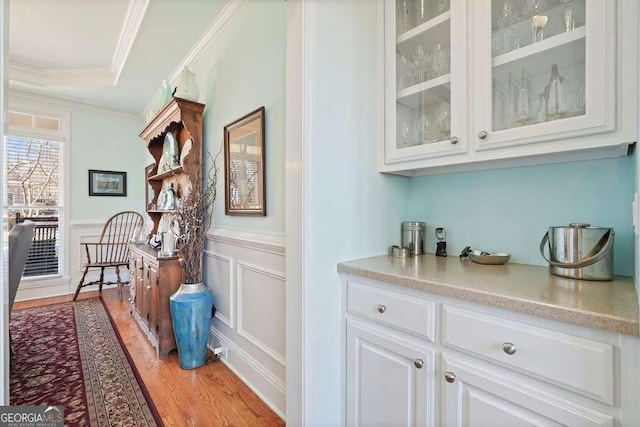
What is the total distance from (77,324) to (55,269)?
5.43ft

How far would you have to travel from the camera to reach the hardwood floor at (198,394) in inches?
62.9

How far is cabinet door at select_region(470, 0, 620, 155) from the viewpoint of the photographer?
89 centimetres

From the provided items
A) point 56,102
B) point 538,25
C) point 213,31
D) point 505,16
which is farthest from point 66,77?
point 538,25

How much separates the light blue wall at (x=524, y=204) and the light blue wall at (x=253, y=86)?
0.81 m

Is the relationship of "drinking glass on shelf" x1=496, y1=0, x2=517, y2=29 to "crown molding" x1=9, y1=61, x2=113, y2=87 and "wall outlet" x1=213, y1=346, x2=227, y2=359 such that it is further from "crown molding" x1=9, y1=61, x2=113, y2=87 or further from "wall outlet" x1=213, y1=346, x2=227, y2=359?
"crown molding" x1=9, y1=61, x2=113, y2=87

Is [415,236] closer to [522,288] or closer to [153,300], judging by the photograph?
[522,288]

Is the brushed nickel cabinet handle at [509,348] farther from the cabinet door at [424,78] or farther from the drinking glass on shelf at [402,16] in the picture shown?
the drinking glass on shelf at [402,16]

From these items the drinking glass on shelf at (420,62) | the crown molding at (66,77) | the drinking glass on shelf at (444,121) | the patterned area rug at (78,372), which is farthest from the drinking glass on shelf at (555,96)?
the crown molding at (66,77)

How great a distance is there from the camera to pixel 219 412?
5.41ft

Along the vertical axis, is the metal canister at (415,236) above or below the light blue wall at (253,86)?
below

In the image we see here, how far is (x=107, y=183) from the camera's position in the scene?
4.38 metres

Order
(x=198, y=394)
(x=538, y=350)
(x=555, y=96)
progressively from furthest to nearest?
(x=198, y=394) → (x=555, y=96) → (x=538, y=350)

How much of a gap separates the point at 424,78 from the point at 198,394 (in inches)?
85.4

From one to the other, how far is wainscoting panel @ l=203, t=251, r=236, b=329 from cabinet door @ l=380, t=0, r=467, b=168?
1.43m
